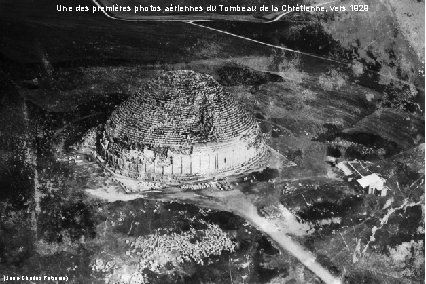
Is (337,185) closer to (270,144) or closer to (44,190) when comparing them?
(270,144)

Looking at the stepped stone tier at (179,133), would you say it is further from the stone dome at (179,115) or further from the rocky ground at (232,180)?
the rocky ground at (232,180)

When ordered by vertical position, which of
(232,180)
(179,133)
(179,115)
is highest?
(179,115)

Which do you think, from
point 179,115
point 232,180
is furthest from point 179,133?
point 232,180

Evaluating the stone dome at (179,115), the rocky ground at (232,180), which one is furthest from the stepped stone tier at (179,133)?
the rocky ground at (232,180)

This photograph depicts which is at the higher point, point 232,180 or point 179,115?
point 179,115

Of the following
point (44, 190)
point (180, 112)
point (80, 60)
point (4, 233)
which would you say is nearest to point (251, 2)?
point (180, 112)

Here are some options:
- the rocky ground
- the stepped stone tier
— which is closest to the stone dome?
the stepped stone tier

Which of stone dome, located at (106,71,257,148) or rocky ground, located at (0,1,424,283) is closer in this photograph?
rocky ground, located at (0,1,424,283)

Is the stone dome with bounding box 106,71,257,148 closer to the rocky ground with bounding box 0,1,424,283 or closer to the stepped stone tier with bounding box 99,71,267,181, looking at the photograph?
the stepped stone tier with bounding box 99,71,267,181

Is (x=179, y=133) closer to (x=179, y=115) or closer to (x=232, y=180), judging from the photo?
(x=179, y=115)
